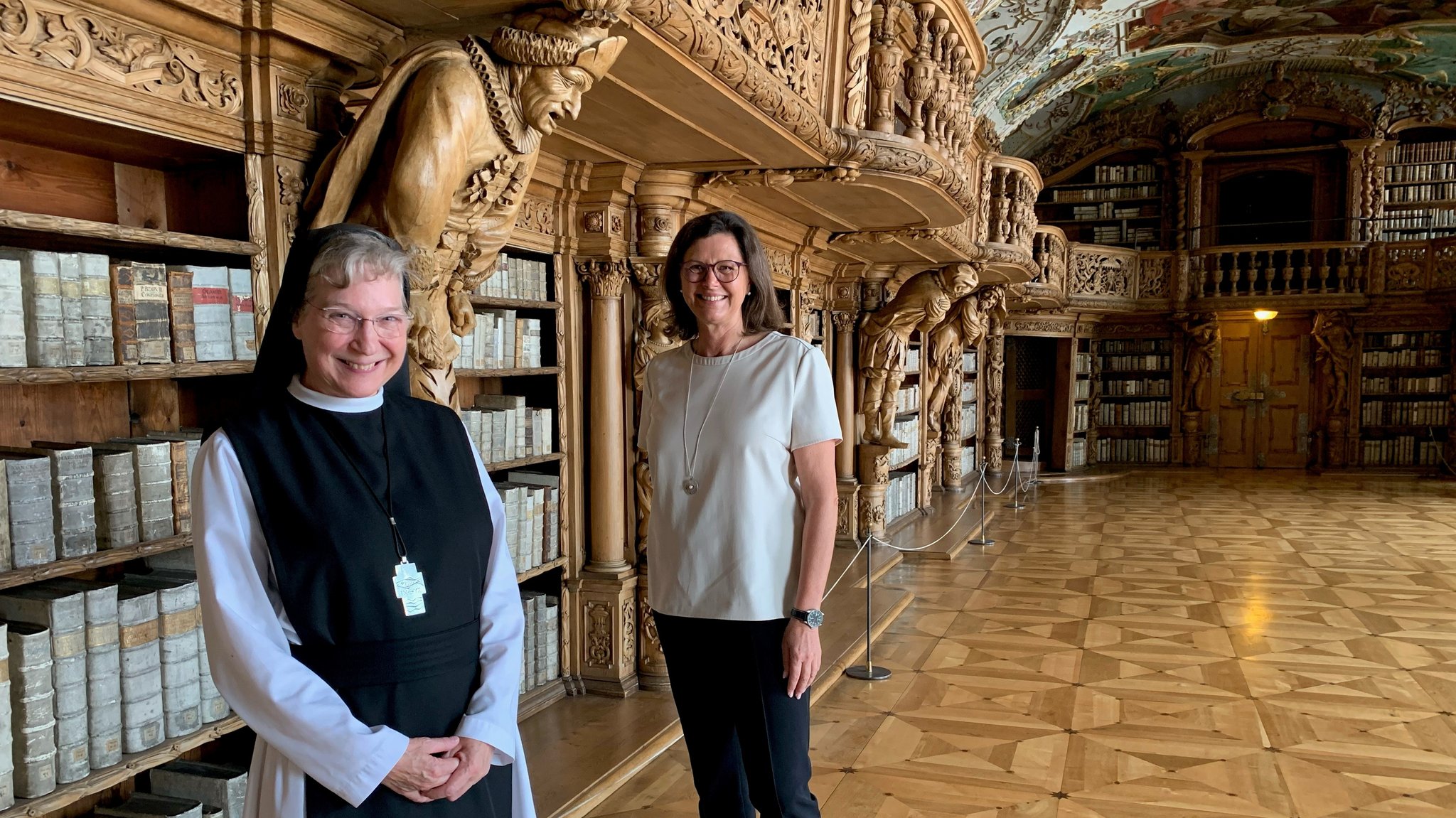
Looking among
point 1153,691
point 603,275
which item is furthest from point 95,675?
point 1153,691

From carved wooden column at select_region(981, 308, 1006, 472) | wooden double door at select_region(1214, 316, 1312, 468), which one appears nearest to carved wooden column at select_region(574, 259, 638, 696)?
carved wooden column at select_region(981, 308, 1006, 472)

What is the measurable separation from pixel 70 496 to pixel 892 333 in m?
6.64

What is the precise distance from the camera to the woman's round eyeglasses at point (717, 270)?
6.51 feet

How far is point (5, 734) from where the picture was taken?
1.90 meters

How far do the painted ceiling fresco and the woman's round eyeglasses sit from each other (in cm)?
906

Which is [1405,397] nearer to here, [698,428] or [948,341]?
[948,341]

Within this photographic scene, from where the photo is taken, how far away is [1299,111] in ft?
46.8

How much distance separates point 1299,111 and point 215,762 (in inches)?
643

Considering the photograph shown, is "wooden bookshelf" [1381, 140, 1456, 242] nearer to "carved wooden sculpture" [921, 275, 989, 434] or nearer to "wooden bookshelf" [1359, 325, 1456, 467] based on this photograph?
"wooden bookshelf" [1359, 325, 1456, 467]

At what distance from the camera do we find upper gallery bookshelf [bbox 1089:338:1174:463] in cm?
1491

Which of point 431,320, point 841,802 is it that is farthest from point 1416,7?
point 431,320

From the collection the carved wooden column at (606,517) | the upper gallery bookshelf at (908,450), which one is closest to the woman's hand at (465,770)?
the carved wooden column at (606,517)

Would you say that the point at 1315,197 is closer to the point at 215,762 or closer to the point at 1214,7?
the point at 1214,7

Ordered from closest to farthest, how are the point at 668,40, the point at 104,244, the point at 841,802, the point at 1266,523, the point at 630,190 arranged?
1. the point at 104,244
2. the point at 668,40
3. the point at 841,802
4. the point at 630,190
5. the point at 1266,523
